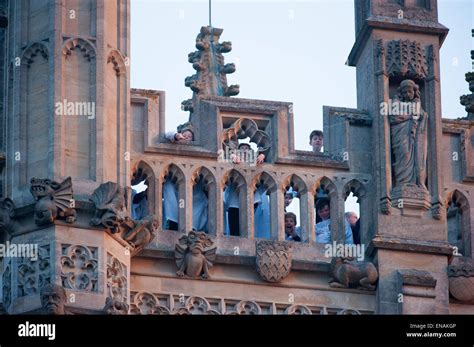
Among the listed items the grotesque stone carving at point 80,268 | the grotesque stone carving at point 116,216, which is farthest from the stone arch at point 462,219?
the grotesque stone carving at point 80,268

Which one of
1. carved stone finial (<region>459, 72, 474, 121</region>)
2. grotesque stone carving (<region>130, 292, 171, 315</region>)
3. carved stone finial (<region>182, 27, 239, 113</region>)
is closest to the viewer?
grotesque stone carving (<region>130, 292, 171, 315</region>)

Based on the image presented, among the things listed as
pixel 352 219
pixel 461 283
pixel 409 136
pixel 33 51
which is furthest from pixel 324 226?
pixel 33 51

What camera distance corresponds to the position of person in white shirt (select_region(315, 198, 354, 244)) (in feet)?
180

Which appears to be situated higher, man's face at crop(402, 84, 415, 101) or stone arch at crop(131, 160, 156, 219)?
man's face at crop(402, 84, 415, 101)

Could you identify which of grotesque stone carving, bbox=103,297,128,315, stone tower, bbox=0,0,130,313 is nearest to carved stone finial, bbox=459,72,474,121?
stone tower, bbox=0,0,130,313

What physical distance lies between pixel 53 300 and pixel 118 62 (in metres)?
3.56

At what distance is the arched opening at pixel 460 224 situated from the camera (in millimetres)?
55062

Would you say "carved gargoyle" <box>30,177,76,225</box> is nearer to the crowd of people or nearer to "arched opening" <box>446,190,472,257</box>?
the crowd of people

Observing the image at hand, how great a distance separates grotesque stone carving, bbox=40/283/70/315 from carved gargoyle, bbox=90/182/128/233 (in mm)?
1074

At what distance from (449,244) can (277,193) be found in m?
2.05

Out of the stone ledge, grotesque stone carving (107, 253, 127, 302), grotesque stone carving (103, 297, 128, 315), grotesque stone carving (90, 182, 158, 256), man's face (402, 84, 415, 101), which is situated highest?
man's face (402, 84, 415, 101)

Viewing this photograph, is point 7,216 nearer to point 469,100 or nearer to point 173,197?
point 173,197
